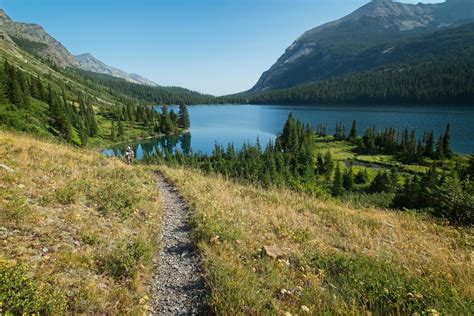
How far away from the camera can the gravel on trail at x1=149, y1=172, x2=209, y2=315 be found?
14.7ft

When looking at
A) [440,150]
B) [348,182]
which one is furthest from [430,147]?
[348,182]

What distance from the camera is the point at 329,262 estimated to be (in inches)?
222

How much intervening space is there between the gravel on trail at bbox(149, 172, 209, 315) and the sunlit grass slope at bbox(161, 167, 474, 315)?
0.30 meters

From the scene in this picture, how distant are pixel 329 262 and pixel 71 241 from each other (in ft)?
19.3

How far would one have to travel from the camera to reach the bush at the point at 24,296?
138 inches

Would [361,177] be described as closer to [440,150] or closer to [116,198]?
[440,150]

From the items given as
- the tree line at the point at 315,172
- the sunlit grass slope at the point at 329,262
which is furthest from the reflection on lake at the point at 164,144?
the sunlit grass slope at the point at 329,262

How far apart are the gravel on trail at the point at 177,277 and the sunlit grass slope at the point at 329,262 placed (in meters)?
0.30

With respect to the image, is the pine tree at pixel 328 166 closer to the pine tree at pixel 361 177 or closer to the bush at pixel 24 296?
the pine tree at pixel 361 177

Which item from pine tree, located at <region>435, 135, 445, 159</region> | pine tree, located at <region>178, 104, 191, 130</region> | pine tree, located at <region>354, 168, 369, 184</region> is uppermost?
pine tree, located at <region>178, 104, 191, 130</region>

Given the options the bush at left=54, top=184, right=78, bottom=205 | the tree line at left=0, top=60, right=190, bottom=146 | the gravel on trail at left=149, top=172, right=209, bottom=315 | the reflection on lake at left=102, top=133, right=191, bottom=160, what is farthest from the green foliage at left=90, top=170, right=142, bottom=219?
the reflection on lake at left=102, top=133, right=191, bottom=160

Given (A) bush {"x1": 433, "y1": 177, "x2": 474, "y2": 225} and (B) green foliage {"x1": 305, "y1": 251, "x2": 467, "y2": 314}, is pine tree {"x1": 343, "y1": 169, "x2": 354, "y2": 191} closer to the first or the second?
(A) bush {"x1": 433, "y1": 177, "x2": 474, "y2": 225}

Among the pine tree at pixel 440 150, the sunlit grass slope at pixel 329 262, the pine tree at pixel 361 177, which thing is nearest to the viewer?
the sunlit grass slope at pixel 329 262

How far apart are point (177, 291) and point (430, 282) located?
15.9ft
